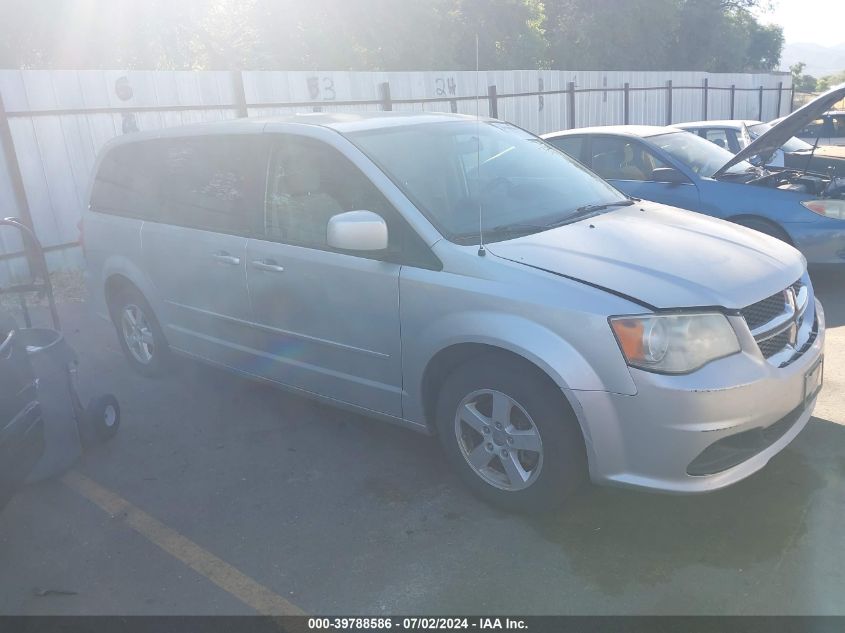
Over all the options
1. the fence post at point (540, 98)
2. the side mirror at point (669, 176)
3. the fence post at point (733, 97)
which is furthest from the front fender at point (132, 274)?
the fence post at point (733, 97)

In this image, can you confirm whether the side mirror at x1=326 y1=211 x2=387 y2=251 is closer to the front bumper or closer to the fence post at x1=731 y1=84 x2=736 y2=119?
the front bumper

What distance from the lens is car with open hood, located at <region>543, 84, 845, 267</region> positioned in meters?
6.23

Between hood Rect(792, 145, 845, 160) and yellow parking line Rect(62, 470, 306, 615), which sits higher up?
hood Rect(792, 145, 845, 160)

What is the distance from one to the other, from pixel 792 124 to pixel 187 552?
589 cm

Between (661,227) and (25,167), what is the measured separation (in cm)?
739

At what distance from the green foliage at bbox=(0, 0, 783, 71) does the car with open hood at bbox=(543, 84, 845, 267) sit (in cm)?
1829

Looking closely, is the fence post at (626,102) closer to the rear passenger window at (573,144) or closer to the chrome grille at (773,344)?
the rear passenger window at (573,144)

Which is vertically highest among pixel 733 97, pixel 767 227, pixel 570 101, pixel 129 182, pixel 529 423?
pixel 129 182

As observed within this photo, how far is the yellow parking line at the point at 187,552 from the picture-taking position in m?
2.89

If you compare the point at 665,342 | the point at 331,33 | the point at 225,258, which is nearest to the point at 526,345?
the point at 665,342

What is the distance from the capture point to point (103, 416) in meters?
4.29

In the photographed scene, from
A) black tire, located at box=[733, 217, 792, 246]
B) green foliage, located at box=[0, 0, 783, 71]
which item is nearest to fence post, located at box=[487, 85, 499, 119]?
black tire, located at box=[733, 217, 792, 246]

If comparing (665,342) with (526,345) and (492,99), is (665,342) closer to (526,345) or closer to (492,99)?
(526,345)

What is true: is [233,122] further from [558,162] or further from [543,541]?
[543,541]
